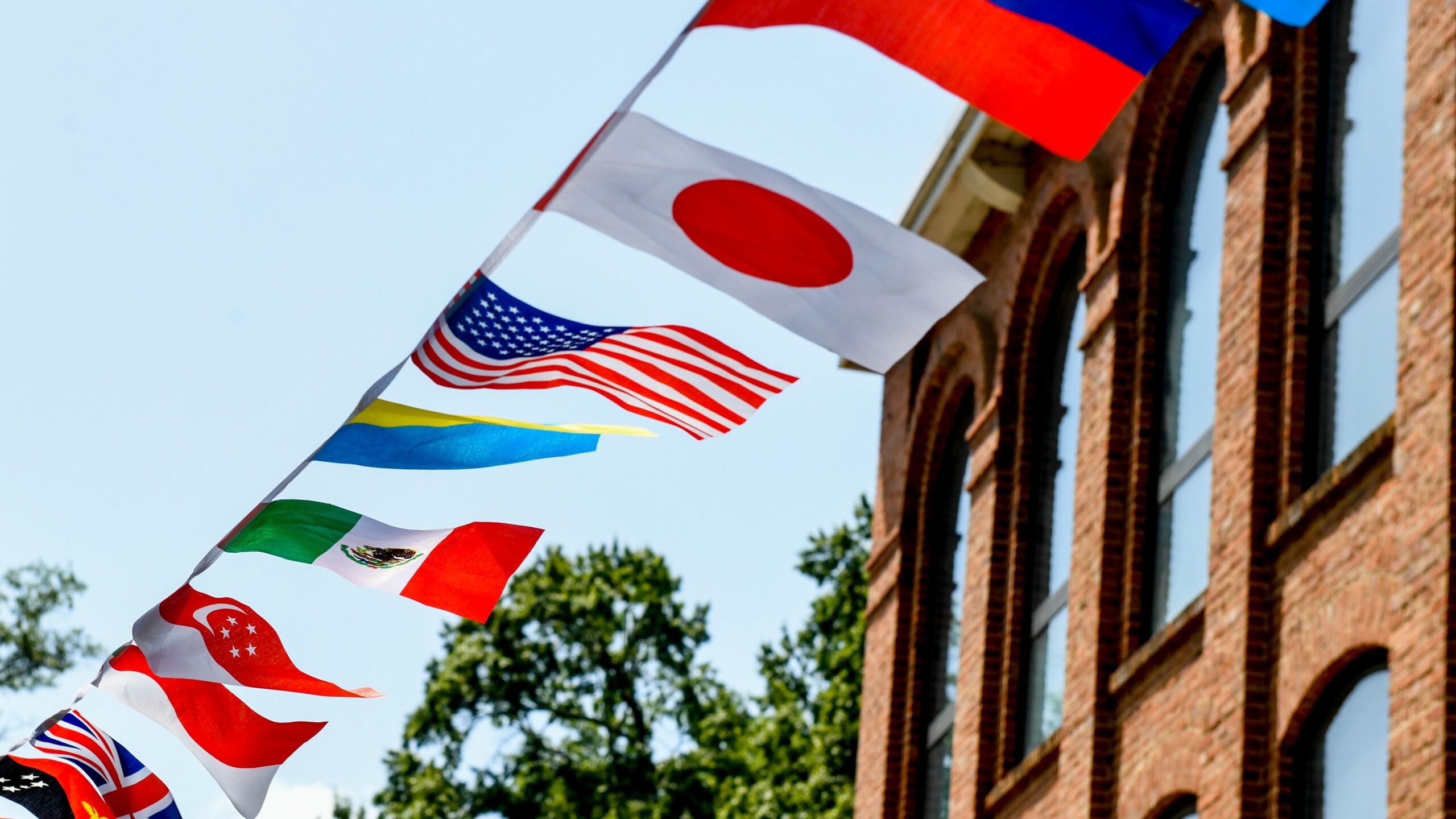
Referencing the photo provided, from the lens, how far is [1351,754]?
952cm

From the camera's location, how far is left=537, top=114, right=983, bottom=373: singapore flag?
6.39 meters

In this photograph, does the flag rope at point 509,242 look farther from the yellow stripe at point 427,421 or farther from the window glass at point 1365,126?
the window glass at point 1365,126

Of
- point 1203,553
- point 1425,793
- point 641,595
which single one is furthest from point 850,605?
point 1425,793

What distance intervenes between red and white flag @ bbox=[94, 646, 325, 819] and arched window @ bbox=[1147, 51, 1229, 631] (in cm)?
562

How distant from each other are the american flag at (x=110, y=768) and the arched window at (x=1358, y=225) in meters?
6.06

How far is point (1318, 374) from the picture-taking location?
35.1ft

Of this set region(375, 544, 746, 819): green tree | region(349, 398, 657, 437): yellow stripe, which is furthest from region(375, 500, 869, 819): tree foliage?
region(349, 398, 657, 437): yellow stripe

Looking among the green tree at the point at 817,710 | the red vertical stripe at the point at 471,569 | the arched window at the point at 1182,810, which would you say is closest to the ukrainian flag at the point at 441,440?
the red vertical stripe at the point at 471,569

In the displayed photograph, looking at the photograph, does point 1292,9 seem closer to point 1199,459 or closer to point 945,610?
point 1199,459

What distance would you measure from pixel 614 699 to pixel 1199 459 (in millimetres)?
23844

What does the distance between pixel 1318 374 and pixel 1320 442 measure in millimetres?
388

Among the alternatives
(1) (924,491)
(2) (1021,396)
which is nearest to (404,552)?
(2) (1021,396)

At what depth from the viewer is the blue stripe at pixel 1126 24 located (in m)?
6.02

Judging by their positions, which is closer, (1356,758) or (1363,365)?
(1356,758)
